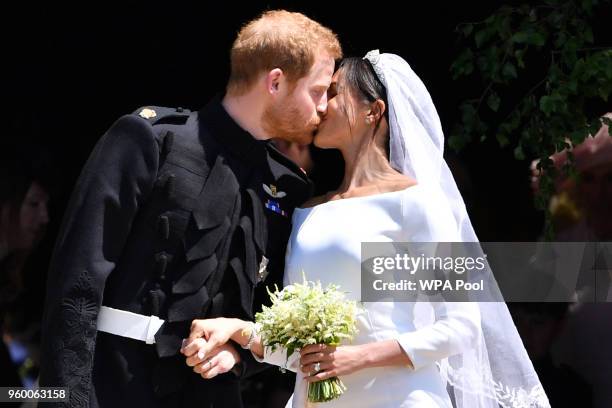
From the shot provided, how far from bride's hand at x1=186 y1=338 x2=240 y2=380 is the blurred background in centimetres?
215

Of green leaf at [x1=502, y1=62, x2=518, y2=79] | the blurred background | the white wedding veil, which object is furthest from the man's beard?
the blurred background

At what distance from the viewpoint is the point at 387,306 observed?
357 cm

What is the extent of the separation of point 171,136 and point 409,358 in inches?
41.7

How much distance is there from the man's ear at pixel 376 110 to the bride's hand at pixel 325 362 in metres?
0.91

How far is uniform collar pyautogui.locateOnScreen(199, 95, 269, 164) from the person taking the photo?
3725 mm

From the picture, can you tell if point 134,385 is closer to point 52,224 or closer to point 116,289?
point 116,289

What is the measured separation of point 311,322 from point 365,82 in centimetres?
101

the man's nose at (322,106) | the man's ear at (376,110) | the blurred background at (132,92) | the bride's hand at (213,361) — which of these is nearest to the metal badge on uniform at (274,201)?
the man's nose at (322,106)

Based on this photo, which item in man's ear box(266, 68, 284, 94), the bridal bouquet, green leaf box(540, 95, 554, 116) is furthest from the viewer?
green leaf box(540, 95, 554, 116)

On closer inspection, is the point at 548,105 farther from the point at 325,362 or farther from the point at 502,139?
the point at 325,362

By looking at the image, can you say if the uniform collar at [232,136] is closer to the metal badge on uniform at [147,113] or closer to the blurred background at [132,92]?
the metal badge on uniform at [147,113]

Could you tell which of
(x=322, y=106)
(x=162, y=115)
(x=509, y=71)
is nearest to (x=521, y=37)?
(x=509, y=71)

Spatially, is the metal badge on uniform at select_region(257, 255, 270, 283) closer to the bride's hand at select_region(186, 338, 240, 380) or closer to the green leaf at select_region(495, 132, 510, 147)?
the bride's hand at select_region(186, 338, 240, 380)

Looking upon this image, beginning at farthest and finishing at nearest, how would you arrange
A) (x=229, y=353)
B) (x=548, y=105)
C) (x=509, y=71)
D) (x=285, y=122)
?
1. (x=509, y=71)
2. (x=548, y=105)
3. (x=285, y=122)
4. (x=229, y=353)
